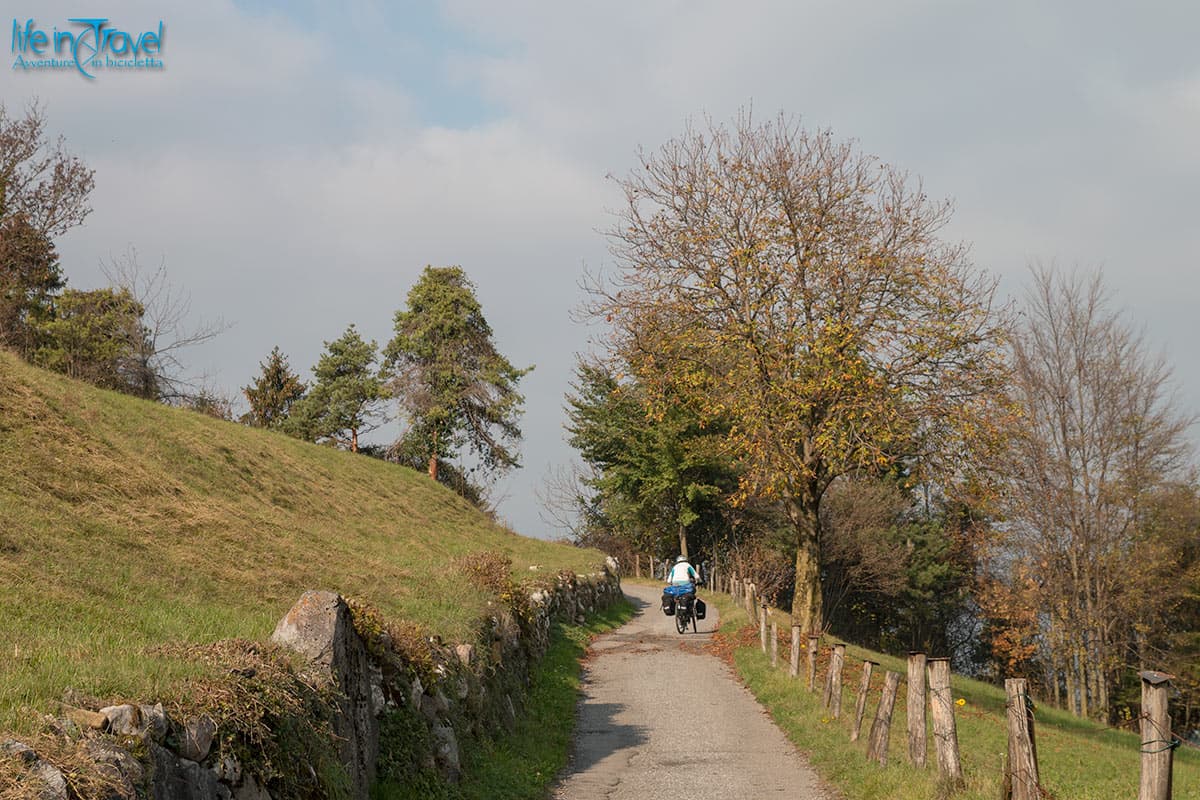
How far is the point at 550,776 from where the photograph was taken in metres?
12.4

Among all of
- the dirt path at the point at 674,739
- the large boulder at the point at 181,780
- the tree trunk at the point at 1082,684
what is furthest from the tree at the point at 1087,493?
the large boulder at the point at 181,780

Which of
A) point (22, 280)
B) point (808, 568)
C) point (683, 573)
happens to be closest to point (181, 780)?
Result: point (808, 568)

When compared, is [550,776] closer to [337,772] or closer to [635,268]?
[337,772]

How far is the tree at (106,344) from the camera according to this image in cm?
3844

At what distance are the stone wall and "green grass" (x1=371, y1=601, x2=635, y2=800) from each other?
0.23 m

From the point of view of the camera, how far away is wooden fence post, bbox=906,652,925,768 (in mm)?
11000

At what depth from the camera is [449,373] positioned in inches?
2077

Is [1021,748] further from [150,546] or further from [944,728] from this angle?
[150,546]

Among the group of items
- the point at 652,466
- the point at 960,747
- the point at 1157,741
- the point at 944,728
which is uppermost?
the point at 652,466

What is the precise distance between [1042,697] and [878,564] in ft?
33.1

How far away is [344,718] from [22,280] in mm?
41449

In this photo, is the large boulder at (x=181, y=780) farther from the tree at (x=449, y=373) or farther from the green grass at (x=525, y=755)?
the tree at (x=449, y=373)

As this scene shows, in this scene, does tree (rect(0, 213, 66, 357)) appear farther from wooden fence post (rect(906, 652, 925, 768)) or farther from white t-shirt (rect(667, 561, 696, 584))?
wooden fence post (rect(906, 652, 925, 768))

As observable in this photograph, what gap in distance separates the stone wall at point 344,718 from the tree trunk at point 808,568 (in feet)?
33.3
